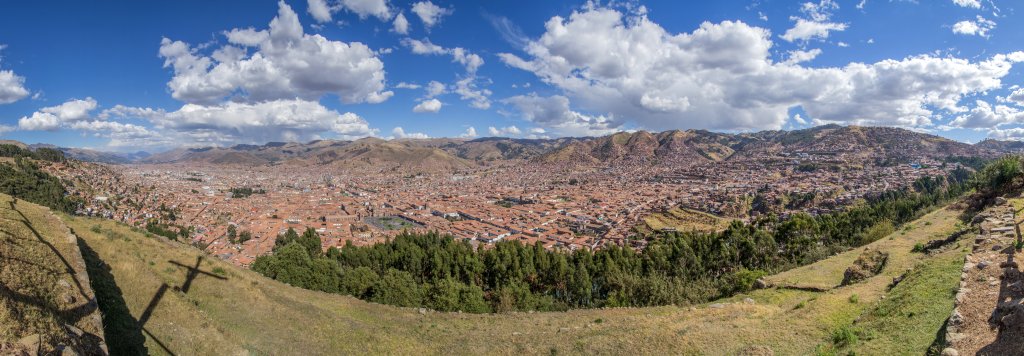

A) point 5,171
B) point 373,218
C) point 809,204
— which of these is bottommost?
point 373,218

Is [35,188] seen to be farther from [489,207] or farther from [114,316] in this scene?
[489,207]

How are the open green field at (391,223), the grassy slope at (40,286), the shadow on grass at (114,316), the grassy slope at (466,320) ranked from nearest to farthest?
the grassy slope at (40,286) → the shadow on grass at (114,316) → the grassy slope at (466,320) → the open green field at (391,223)

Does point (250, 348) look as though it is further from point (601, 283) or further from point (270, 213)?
point (270, 213)

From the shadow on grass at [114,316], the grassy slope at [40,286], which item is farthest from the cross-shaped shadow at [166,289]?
the grassy slope at [40,286]

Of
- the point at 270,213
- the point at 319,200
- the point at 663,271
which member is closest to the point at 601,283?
the point at 663,271

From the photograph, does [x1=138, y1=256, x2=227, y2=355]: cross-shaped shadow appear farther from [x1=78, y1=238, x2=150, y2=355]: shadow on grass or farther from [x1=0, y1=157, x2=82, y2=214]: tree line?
[x1=0, y1=157, x2=82, y2=214]: tree line

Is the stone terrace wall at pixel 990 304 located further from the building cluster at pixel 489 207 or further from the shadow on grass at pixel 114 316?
the building cluster at pixel 489 207
